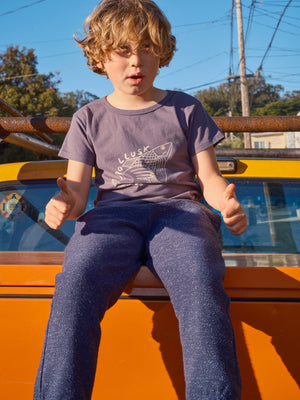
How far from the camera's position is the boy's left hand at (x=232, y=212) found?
4.53 feet

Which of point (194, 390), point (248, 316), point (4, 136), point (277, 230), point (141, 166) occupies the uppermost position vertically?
point (4, 136)

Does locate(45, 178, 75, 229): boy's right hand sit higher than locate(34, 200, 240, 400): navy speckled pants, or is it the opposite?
locate(45, 178, 75, 229): boy's right hand

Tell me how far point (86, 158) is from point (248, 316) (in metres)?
0.85

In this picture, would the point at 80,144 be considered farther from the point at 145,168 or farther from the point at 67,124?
the point at 67,124

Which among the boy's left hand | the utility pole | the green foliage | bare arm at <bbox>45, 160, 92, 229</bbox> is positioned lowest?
the boy's left hand

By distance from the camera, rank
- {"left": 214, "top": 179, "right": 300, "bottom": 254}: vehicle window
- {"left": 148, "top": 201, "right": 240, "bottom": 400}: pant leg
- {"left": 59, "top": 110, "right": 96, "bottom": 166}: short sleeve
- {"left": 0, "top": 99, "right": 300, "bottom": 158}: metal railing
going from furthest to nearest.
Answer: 1. {"left": 214, "top": 179, "right": 300, "bottom": 254}: vehicle window
2. {"left": 0, "top": 99, "right": 300, "bottom": 158}: metal railing
3. {"left": 59, "top": 110, "right": 96, "bottom": 166}: short sleeve
4. {"left": 148, "top": 201, "right": 240, "bottom": 400}: pant leg

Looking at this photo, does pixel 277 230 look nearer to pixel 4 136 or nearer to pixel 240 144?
pixel 4 136

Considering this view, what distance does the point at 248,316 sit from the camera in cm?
141

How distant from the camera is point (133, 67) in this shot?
5.50 ft

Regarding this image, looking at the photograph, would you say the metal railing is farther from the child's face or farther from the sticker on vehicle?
the child's face

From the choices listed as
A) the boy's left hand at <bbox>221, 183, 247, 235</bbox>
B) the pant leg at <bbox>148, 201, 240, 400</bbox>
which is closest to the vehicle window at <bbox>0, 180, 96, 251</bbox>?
the pant leg at <bbox>148, 201, 240, 400</bbox>

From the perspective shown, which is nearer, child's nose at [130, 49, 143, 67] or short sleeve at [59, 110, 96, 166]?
child's nose at [130, 49, 143, 67]

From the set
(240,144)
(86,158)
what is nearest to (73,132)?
(86,158)

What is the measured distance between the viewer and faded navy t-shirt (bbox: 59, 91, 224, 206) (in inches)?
67.0
